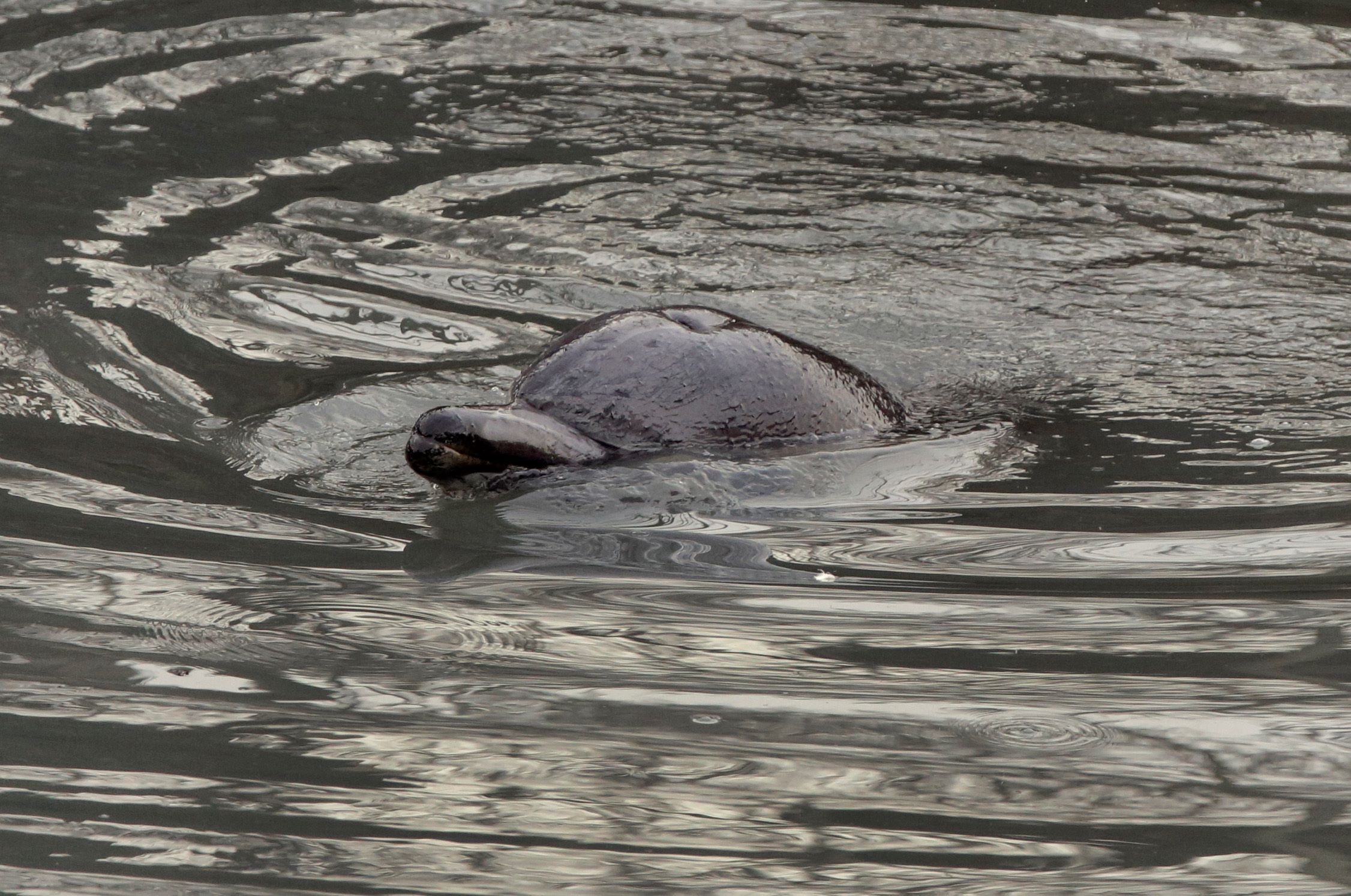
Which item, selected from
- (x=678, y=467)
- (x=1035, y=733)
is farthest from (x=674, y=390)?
(x=1035, y=733)

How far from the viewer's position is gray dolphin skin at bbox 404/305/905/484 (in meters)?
4.50

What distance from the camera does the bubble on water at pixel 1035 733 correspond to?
275cm

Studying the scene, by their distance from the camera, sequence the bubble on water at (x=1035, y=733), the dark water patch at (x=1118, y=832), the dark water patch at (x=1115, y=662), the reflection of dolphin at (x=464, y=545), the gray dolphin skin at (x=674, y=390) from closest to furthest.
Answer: the dark water patch at (x=1118, y=832), the bubble on water at (x=1035, y=733), the dark water patch at (x=1115, y=662), the reflection of dolphin at (x=464, y=545), the gray dolphin skin at (x=674, y=390)

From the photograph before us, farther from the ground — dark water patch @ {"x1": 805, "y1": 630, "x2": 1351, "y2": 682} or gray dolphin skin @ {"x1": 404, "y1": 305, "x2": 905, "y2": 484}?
gray dolphin skin @ {"x1": 404, "y1": 305, "x2": 905, "y2": 484}

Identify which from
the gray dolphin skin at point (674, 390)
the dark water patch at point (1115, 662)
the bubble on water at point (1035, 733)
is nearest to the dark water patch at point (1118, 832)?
the bubble on water at point (1035, 733)

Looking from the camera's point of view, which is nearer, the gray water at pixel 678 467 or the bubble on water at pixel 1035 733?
the gray water at pixel 678 467

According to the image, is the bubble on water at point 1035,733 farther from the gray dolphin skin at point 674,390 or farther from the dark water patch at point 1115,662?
the gray dolphin skin at point 674,390

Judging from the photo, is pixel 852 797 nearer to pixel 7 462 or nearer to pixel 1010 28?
pixel 7 462

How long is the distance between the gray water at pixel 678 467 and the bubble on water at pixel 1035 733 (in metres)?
0.01

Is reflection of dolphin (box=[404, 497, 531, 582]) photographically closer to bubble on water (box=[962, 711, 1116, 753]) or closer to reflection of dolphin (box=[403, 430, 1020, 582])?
reflection of dolphin (box=[403, 430, 1020, 582])

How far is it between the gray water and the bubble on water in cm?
1

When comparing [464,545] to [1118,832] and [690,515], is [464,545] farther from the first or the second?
[1118,832]

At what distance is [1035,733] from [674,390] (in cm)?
202

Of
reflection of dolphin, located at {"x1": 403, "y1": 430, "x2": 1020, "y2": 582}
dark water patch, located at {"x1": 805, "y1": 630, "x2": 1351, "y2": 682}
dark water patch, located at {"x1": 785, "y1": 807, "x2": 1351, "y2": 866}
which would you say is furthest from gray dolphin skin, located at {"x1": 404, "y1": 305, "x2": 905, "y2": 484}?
dark water patch, located at {"x1": 785, "y1": 807, "x2": 1351, "y2": 866}
